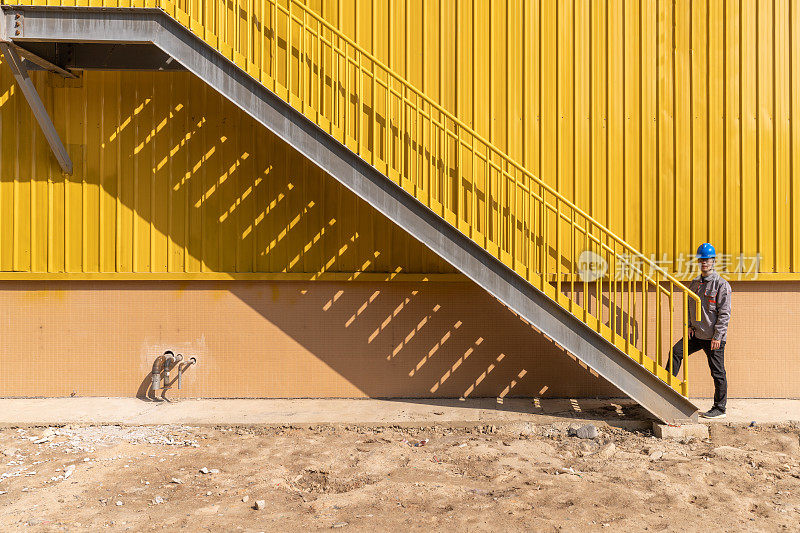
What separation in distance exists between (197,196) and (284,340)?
2.23 m

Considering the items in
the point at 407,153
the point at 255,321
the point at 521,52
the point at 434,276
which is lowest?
the point at 255,321

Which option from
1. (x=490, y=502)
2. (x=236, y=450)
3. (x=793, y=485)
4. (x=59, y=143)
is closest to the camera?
(x=490, y=502)

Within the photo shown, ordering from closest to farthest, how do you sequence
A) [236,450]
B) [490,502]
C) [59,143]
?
[490,502] < [236,450] < [59,143]

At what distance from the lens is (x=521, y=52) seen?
8203mm

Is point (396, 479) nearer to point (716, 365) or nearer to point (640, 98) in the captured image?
point (716, 365)

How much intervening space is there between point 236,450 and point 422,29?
5747 mm

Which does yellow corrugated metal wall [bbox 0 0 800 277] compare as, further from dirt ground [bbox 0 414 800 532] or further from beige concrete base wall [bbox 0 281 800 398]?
→ dirt ground [bbox 0 414 800 532]

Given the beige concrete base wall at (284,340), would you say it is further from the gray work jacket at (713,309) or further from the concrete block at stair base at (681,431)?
A: the concrete block at stair base at (681,431)

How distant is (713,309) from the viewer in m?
7.02

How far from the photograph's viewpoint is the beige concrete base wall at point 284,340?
26.5ft

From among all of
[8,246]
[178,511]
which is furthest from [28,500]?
[8,246]

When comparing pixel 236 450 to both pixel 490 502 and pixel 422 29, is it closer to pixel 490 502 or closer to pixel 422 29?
pixel 490 502

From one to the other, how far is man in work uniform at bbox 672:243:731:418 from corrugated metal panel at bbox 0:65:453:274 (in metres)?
3.35

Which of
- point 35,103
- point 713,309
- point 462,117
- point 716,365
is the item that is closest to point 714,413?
point 716,365
